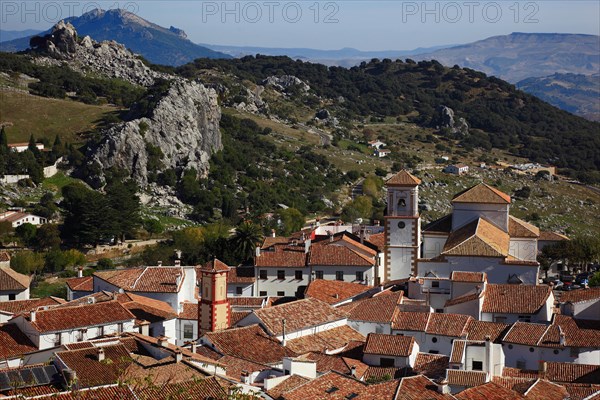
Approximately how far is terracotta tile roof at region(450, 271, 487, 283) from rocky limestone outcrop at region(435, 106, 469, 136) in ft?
415

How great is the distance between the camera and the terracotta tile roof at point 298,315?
41.9m

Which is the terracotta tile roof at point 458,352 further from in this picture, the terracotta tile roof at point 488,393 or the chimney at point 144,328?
the chimney at point 144,328

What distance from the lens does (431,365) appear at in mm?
38250

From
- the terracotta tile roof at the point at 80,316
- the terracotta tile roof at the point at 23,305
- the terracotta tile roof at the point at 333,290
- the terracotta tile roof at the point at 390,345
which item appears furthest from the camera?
the terracotta tile roof at the point at 333,290

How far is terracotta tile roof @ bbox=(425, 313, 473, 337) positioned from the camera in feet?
137

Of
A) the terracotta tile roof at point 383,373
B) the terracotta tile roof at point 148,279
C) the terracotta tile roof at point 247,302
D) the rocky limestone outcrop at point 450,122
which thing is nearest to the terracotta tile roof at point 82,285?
the terracotta tile roof at point 148,279

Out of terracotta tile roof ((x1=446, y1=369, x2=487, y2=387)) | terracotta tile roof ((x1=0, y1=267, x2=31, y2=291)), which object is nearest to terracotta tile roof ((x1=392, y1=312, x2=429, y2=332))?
terracotta tile roof ((x1=446, y1=369, x2=487, y2=387))

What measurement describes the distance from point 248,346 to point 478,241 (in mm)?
15692

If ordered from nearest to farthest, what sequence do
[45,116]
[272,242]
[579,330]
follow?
[579,330]
[272,242]
[45,116]

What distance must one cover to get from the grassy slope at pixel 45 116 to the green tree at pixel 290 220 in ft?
79.1

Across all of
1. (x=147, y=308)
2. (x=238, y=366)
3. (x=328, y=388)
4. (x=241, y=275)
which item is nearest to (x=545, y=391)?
(x=328, y=388)

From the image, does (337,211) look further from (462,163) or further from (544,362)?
(544,362)

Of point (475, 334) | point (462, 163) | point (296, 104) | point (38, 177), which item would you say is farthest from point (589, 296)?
point (296, 104)

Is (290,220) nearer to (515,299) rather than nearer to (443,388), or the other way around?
(515,299)
